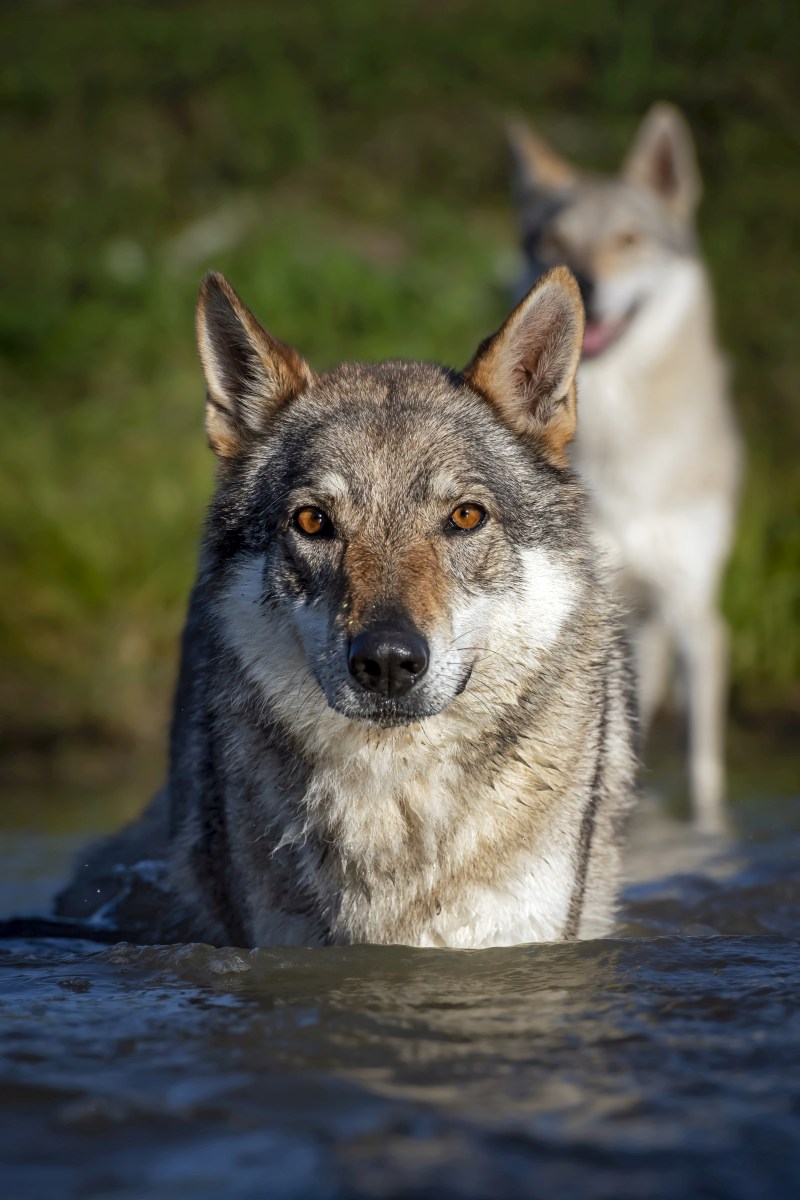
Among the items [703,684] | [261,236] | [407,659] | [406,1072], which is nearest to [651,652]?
[703,684]

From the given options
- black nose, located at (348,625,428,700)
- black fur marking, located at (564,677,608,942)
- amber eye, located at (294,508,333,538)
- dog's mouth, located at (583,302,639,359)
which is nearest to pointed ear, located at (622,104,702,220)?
dog's mouth, located at (583,302,639,359)

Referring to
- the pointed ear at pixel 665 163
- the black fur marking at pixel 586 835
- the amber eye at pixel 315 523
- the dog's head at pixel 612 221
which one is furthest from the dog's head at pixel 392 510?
the pointed ear at pixel 665 163

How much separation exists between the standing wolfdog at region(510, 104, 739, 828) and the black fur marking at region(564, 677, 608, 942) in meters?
3.70

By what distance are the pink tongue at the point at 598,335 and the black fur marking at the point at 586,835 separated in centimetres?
416

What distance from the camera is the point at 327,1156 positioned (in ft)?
8.86

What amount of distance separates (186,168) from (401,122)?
2479 millimetres

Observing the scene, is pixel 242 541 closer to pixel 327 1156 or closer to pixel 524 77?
pixel 327 1156

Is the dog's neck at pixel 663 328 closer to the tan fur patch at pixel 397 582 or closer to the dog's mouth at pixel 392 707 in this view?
the tan fur patch at pixel 397 582

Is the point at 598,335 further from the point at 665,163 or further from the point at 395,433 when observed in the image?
the point at 395,433

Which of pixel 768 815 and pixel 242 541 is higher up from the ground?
pixel 242 541

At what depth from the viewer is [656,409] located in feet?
27.2

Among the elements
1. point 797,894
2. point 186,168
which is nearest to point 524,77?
point 186,168

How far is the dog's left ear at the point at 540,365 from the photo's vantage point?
161 inches

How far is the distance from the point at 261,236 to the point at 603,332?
603 cm
